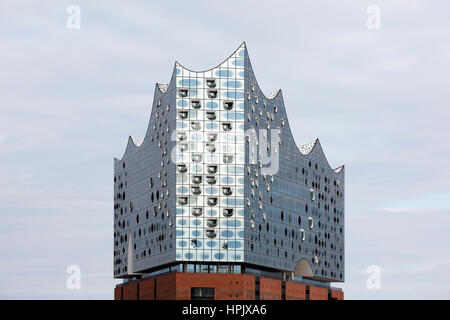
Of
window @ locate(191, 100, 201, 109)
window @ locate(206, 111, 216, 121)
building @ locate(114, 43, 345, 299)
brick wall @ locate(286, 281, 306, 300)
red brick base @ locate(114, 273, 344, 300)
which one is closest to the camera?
red brick base @ locate(114, 273, 344, 300)

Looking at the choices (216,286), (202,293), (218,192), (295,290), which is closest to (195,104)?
(218,192)

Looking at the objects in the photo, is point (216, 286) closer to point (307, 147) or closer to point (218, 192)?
point (218, 192)

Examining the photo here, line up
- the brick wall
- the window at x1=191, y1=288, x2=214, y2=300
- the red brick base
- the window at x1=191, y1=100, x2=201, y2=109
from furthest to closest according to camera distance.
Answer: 1. the brick wall
2. the window at x1=191, y1=100, x2=201, y2=109
3. the red brick base
4. the window at x1=191, y1=288, x2=214, y2=300

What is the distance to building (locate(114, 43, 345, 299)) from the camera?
498 feet

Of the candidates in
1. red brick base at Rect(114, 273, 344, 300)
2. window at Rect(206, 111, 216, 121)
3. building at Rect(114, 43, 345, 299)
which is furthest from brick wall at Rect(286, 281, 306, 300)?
window at Rect(206, 111, 216, 121)

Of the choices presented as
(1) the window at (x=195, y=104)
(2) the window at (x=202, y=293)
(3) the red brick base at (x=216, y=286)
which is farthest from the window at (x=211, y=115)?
(2) the window at (x=202, y=293)

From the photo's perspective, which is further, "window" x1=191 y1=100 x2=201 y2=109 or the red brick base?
"window" x1=191 y1=100 x2=201 y2=109

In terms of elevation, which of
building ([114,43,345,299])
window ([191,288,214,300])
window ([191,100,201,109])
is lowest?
window ([191,288,214,300])

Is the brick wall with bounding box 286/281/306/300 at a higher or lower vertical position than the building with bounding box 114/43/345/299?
lower

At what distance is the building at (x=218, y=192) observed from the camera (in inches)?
5979

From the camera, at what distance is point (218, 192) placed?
153 meters

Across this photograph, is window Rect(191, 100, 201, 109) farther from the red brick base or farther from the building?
the red brick base
